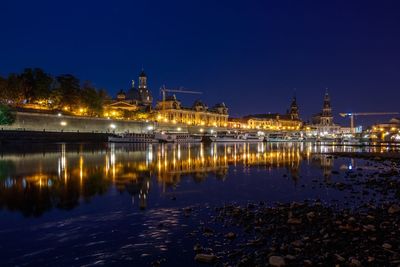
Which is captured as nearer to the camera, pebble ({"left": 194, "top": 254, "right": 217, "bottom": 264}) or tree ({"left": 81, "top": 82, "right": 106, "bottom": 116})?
pebble ({"left": 194, "top": 254, "right": 217, "bottom": 264})

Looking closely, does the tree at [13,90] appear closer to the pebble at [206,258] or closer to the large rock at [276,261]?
the pebble at [206,258]

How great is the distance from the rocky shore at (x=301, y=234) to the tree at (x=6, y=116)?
77165 mm

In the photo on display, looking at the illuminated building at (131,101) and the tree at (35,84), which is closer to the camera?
the tree at (35,84)

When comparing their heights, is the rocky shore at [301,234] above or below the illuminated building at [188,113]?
below

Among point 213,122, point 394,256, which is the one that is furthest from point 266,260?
point 213,122

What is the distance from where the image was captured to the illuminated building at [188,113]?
167087 millimetres

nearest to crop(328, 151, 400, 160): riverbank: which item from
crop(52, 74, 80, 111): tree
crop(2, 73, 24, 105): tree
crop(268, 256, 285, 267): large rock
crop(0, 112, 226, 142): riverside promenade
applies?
crop(268, 256, 285, 267): large rock

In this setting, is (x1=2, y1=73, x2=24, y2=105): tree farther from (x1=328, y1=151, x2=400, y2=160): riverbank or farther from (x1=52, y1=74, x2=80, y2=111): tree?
(x1=328, y1=151, x2=400, y2=160): riverbank

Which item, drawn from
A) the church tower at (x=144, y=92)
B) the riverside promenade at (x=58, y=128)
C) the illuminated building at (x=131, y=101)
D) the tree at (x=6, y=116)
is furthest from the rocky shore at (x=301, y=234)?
the church tower at (x=144, y=92)

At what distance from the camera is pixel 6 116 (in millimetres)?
81312

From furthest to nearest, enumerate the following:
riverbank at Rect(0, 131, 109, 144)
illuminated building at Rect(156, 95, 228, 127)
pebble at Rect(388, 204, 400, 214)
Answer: illuminated building at Rect(156, 95, 228, 127) < riverbank at Rect(0, 131, 109, 144) < pebble at Rect(388, 204, 400, 214)

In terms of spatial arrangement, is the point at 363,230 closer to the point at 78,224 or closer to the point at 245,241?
the point at 245,241

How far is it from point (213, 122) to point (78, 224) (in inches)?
6975

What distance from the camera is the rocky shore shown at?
31.8 ft
